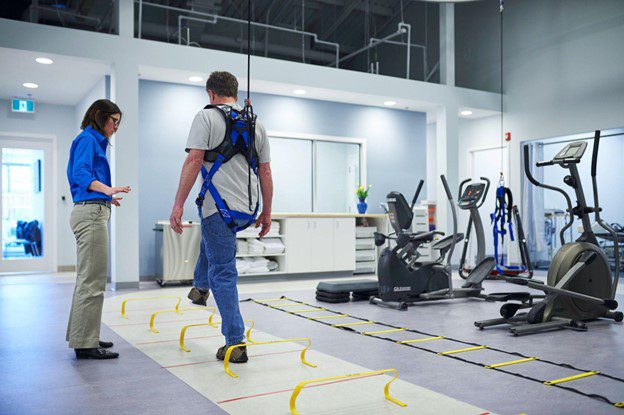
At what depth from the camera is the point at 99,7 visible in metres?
7.21

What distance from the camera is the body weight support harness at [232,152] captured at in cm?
304

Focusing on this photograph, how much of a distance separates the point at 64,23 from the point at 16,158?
3.51m

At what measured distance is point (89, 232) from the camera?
10.5 ft

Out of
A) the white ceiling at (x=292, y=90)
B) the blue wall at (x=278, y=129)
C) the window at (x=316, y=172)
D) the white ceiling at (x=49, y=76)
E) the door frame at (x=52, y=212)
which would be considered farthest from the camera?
the door frame at (x=52, y=212)

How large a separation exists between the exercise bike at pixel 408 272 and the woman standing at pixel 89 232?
2.85 metres

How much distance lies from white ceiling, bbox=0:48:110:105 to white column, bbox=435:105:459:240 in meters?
5.33

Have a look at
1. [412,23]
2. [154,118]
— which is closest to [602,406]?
[154,118]

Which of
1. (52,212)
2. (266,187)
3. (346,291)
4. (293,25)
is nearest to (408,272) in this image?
(346,291)

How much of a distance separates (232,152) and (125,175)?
420 centimetres

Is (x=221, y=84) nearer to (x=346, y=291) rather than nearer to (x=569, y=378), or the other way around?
(x=569, y=378)

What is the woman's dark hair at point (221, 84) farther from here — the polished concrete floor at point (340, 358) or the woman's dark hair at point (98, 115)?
the polished concrete floor at point (340, 358)

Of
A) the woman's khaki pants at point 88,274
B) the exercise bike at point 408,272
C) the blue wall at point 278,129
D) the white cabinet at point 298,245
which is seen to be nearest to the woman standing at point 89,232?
the woman's khaki pants at point 88,274

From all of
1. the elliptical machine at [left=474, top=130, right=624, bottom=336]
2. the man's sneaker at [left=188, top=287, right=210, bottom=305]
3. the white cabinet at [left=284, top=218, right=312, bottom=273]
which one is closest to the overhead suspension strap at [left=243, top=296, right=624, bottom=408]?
the elliptical machine at [left=474, top=130, right=624, bottom=336]

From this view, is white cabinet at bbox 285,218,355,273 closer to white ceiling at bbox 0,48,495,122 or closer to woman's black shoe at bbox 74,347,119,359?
white ceiling at bbox 0,48,495,122
